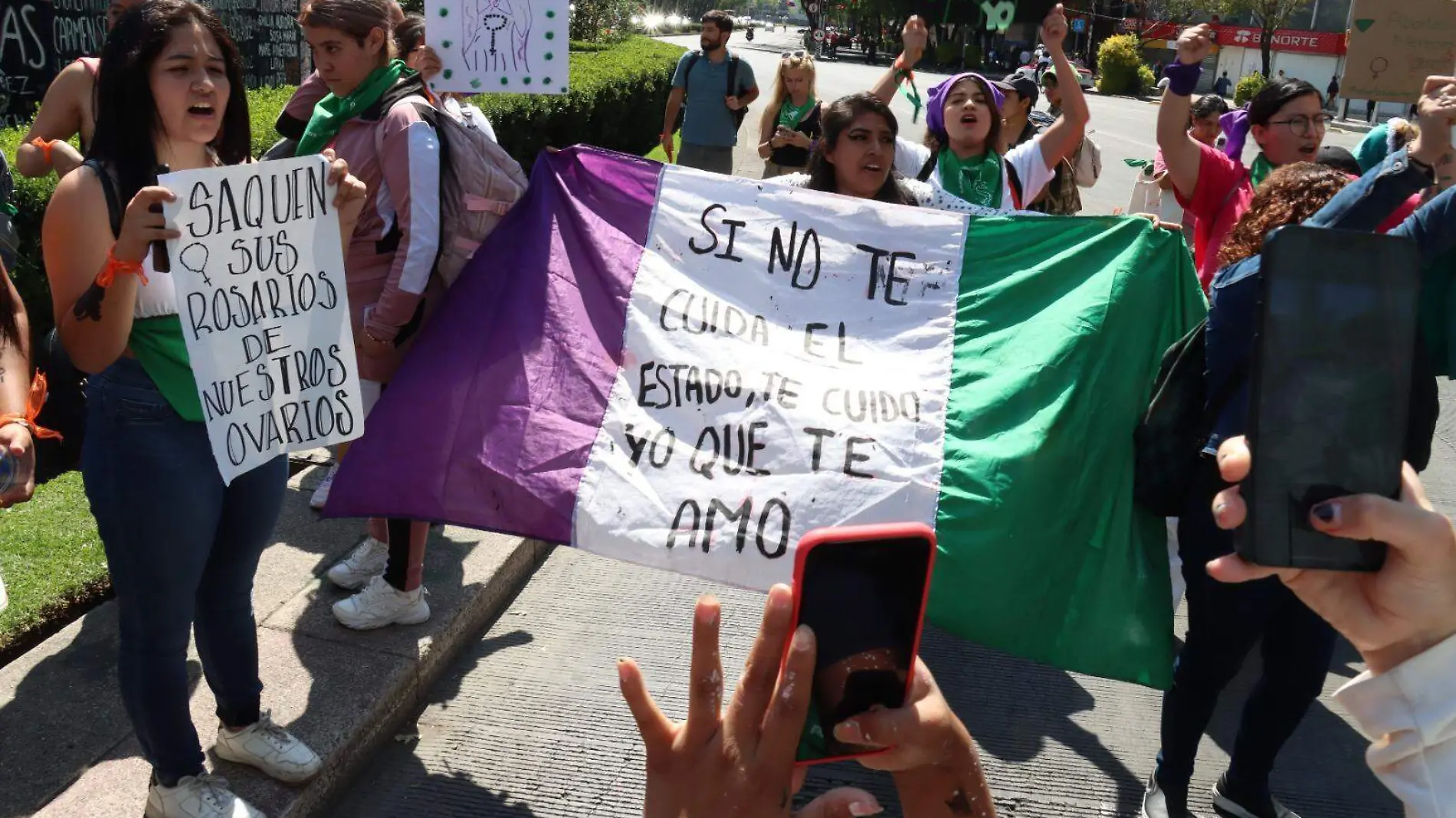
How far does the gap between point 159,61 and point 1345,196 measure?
2.83 metres

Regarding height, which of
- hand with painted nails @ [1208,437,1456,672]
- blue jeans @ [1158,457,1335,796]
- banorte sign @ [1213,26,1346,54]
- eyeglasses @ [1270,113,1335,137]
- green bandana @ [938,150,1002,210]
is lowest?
blue jeans @ [1158,457,1335,796]

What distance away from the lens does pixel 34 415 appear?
2328 mm

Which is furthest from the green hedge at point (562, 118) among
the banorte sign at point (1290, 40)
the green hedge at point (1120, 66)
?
the banorte sign at point (1290, 40)

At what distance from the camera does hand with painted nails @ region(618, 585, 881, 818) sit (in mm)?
1149

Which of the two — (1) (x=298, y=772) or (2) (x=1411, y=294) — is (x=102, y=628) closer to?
(1) (x=298, y=772)

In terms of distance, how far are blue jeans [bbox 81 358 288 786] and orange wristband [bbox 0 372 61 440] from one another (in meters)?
0.17

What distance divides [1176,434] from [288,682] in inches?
107

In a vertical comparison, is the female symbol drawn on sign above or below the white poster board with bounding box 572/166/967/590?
above

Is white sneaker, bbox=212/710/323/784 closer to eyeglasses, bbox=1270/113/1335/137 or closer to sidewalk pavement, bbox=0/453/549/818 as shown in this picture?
sidewalk pavement, bbox=0/453/549/818

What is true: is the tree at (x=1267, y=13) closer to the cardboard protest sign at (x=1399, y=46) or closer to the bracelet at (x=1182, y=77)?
the cardboard protest sign at (x=1399, y=46)

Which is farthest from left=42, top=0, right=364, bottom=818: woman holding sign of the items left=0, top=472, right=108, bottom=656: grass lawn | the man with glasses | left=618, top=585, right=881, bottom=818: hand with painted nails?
the man with glasses

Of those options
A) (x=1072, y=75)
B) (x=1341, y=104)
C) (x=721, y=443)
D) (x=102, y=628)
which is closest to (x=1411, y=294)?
(x=721, y=443)

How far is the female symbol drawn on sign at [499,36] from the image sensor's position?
13.5 ft

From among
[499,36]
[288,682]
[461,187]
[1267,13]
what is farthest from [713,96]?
[1267,13]
